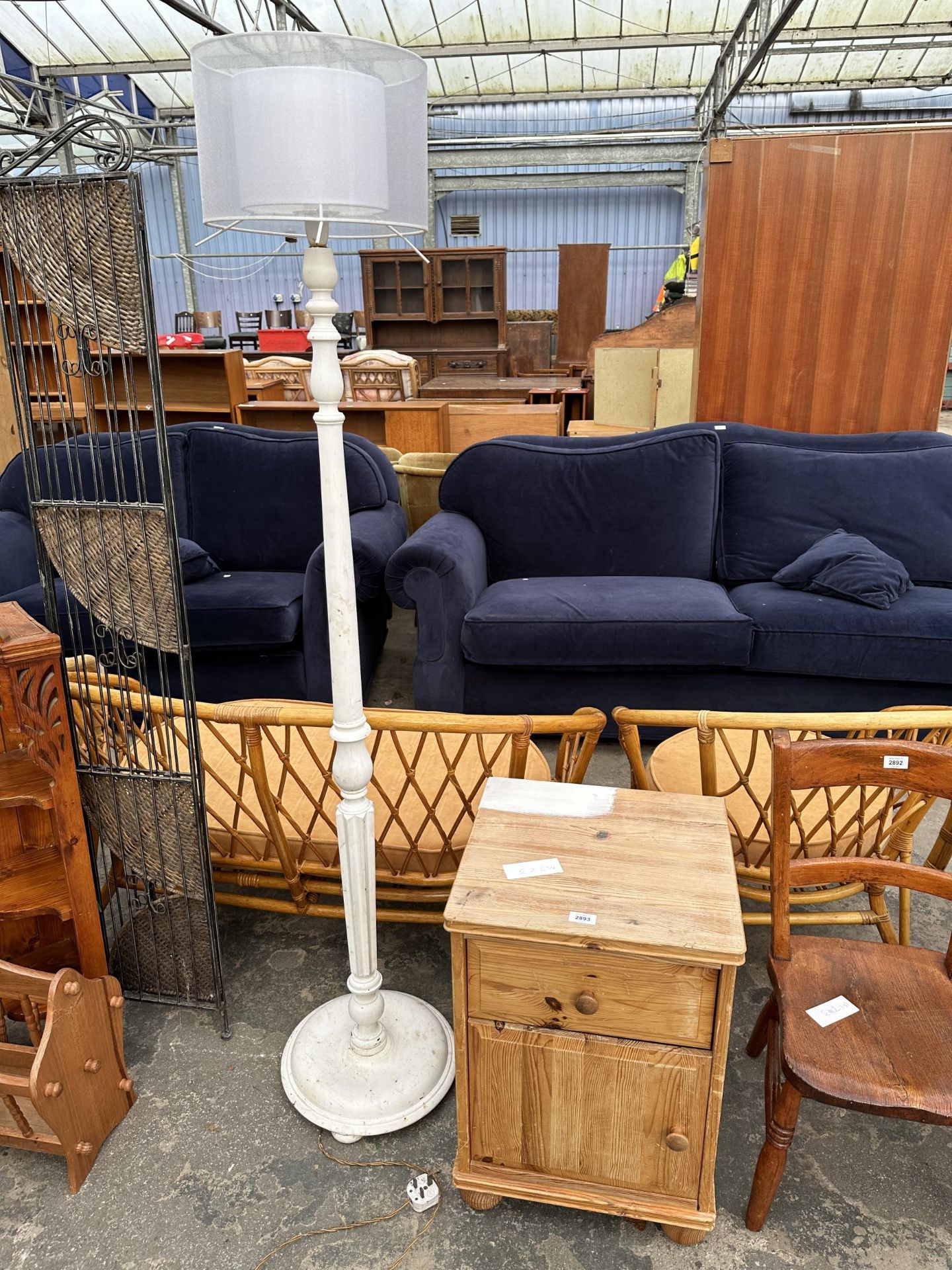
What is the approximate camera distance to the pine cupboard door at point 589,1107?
3.67 feet

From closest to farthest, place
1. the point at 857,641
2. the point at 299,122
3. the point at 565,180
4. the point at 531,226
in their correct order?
the point at 299,122
the point at 857,641
the point at 565,180
the point at 531,226

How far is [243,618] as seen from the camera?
261 cm

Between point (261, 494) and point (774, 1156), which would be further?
point (261, 494)

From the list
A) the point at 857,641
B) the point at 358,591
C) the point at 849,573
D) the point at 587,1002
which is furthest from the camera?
the point at 358,591

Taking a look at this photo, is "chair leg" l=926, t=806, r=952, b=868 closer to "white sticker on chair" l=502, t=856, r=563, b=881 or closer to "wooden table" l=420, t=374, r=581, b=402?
"white sticker on chair" l=502, t=856, r=563, b=881

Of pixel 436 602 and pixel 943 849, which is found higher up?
pixel 436 602

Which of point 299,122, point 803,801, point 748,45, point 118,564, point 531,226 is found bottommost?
point 803,801

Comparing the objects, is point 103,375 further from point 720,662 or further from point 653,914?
point 720,662

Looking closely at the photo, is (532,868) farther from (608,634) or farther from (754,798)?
(608,634)

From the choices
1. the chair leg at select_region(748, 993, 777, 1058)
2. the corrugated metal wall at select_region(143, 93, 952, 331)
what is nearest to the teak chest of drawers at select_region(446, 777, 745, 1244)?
the chair leg at select_region(748, 993, 777, 1058)

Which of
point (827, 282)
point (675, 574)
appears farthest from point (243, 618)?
point (827, 282)

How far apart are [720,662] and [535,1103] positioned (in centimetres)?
155

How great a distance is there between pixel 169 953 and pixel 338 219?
1316 millimetres

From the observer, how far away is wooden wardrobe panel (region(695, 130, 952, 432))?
2896 mm
